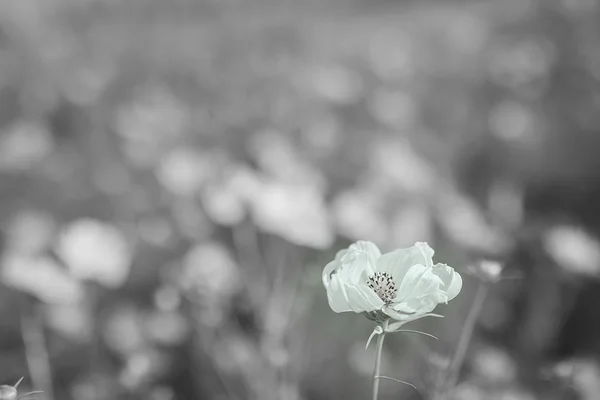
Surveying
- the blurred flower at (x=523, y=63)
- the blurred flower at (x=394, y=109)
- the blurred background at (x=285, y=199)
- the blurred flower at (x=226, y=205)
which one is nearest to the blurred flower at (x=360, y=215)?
the blurred background at (x=285, y=199)

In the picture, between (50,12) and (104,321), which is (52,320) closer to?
(104,321)

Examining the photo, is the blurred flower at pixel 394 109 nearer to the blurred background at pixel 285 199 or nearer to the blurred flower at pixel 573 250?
the blurred background at pixel 285 199

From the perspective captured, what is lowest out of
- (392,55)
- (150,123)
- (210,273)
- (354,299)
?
(354,299)

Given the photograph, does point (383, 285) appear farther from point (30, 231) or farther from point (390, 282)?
point (30, 231)

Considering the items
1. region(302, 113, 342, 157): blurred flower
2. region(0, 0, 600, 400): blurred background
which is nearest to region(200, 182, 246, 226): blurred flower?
region(0, 0, 600, 400): blurred background

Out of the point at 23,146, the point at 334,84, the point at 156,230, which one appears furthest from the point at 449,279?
the point at 334,84

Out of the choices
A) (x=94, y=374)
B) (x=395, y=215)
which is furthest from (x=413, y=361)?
(x=94, y=374)
